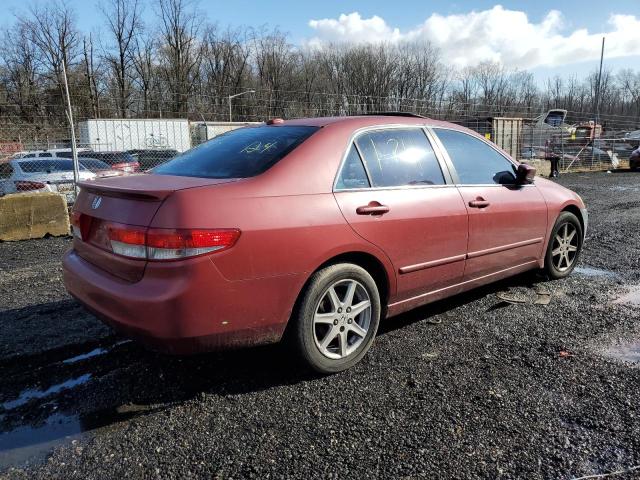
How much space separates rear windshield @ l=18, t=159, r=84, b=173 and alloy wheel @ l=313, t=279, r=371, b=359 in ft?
33.5

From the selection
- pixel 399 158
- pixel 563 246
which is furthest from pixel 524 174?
pixel 399 158

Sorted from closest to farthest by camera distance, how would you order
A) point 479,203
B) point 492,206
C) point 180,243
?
point 180,243, point 479,203, point 492,206

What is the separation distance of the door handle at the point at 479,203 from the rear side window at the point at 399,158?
1.05ft

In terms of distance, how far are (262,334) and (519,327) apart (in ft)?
7.16

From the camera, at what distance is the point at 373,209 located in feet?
10.5

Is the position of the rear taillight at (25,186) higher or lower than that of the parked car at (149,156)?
lower

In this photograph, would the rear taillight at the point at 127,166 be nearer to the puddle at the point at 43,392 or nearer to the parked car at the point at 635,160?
the puddle at the point at 43,392

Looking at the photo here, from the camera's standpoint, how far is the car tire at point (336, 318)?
292cm

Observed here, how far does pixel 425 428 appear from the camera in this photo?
8.36 feet

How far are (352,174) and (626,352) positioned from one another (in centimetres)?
224

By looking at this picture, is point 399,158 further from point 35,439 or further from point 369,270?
point 35,439

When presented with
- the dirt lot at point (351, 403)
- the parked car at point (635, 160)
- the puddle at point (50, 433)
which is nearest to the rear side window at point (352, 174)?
the dirt lot at point (351, 403)

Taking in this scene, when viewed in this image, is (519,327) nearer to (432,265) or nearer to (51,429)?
(432,265)

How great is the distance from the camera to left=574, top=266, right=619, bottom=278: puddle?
5336mm
